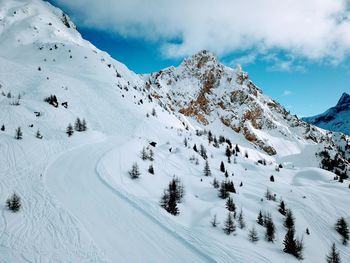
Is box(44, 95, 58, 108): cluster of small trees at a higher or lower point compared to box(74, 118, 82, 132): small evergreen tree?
higher

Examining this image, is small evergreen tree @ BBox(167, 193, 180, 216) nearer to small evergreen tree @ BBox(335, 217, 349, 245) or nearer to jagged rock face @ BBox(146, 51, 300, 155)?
small evergreen tree @ BBox(335, 217, 349, 245)

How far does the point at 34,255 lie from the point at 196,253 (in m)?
5.98

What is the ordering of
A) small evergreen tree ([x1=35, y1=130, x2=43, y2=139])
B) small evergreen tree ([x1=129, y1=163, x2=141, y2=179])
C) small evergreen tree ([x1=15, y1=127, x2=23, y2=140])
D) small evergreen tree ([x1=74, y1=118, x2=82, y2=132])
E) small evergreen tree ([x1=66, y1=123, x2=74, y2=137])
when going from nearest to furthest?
small evergreen tree ([x1=129, y1=163, x2=141, y2=179]) < small evergreen tree ([x1=15, y1=127, x2=23, y2=140]) < small evergreen tree ([x1=35, y1=130, x2=43, y2=139]) < small evergreen tree ([x1=66, y1=123, x2=74, y2=137]) < small evergreen tree ([x1=74, y1=118, x2=82, y2=132])

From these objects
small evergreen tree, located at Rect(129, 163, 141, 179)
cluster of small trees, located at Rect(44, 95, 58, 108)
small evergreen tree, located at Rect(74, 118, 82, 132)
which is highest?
cluster of small trees, located at Rect(44, 95, 58, 108)

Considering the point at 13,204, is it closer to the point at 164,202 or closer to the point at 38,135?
the point at 164,202

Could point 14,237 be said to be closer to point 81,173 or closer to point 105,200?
point 105,200

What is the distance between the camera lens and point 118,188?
645 inches

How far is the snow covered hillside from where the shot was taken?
10453 mm

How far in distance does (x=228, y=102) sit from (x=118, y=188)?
133957mm

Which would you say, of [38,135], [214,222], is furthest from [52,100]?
[214,222]

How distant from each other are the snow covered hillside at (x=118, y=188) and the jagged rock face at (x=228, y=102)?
228 ft

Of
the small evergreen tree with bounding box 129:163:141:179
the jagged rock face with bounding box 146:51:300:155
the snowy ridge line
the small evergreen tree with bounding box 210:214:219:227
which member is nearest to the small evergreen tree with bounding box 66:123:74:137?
the snowy ridge line

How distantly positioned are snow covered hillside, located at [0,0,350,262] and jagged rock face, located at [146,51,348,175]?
69472 mm

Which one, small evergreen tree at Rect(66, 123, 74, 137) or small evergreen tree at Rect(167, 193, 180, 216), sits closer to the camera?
small evergreen tree at Rect(167, 193, 180, 216)
